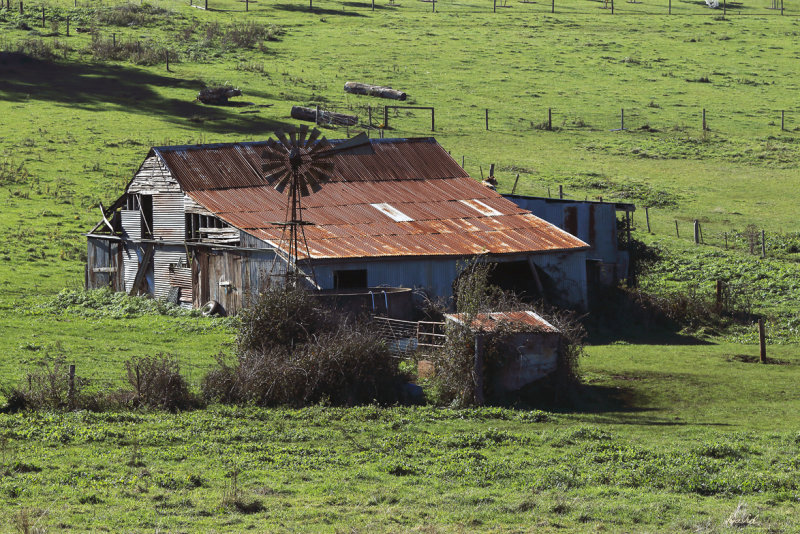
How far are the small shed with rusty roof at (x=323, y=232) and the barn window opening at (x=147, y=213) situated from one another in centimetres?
5

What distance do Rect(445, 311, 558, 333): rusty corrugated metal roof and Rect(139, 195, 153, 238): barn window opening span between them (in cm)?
1885

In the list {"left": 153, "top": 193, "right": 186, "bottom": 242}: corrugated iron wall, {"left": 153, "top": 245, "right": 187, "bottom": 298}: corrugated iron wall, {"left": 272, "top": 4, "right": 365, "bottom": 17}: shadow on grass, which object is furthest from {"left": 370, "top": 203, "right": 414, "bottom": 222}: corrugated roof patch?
{"left": 272, "top": 4, "right": 365, "bottom": 17}: shadow on grass

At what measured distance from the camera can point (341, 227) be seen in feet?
123

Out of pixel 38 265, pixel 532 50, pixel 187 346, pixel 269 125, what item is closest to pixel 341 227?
pixel 187 346

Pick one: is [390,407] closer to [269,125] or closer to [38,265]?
[38,265]

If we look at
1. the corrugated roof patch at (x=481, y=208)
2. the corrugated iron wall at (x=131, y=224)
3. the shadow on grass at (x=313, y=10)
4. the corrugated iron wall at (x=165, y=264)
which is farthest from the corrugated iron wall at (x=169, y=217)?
the shadow on grass at (x=313, y=10)

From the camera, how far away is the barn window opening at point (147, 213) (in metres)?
41.4

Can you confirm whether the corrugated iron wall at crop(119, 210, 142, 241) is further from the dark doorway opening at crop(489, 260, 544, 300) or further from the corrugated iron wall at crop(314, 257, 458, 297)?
the dark doorway opening at crop(489, 260, 544, 300)

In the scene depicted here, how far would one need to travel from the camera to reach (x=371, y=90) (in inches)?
2872

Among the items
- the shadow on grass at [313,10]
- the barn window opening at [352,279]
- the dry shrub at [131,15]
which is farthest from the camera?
the shadow on grass at [313,10]

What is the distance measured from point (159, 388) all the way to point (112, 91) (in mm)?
50936

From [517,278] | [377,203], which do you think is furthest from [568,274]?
[377,203]

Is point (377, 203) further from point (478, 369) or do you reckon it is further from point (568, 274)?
point (478, 369)

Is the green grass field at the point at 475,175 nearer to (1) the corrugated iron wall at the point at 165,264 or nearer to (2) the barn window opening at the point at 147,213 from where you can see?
(1) the corrugated iron wall at the point at 165,264
